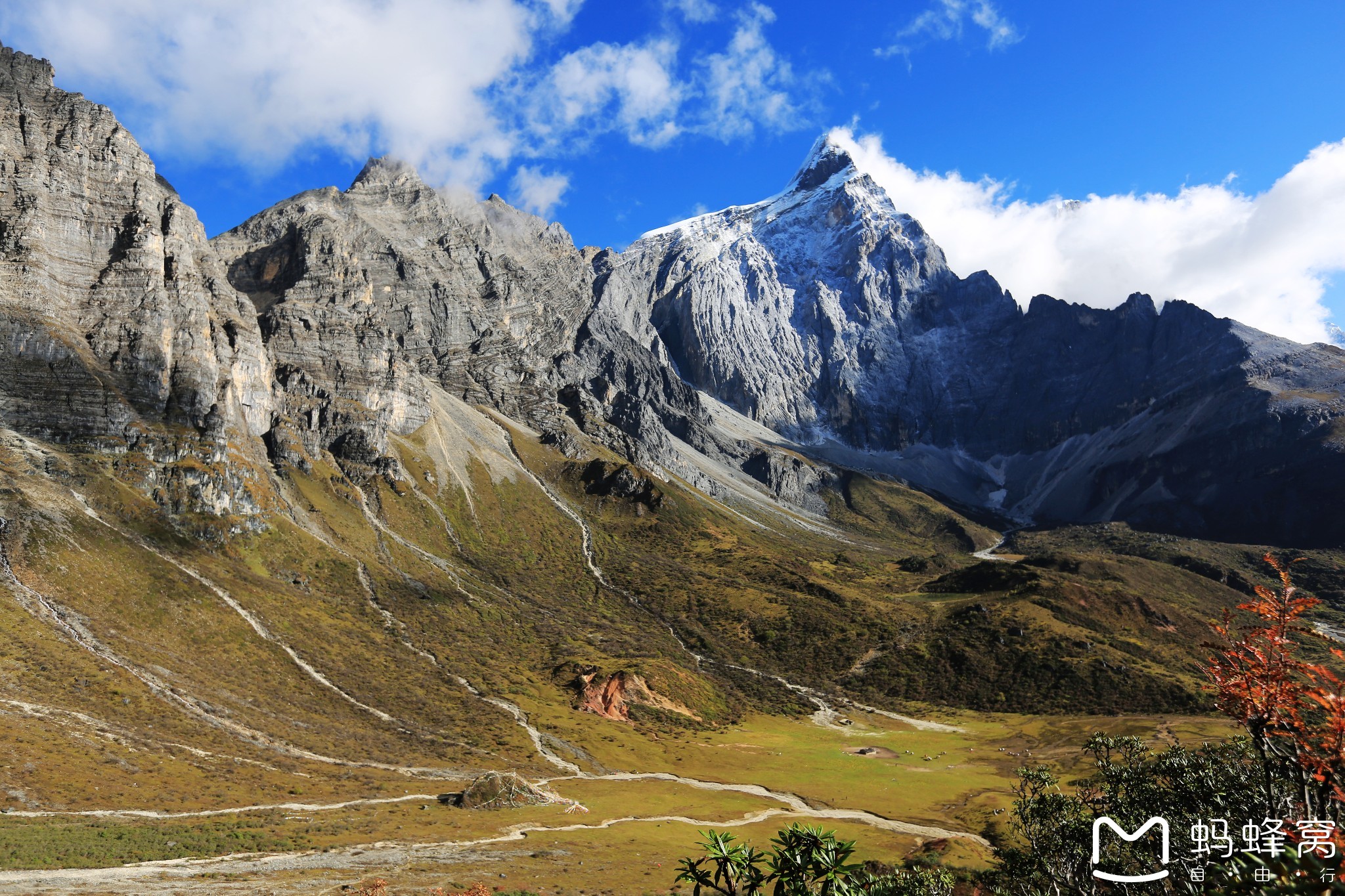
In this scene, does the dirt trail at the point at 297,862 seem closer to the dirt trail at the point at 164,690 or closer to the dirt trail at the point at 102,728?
the dirt trail at the point at 164,690

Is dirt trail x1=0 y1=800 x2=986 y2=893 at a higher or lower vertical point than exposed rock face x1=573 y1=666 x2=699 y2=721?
lower

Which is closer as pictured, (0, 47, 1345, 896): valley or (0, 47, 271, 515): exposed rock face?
(0, 47, 1345, 896): valley

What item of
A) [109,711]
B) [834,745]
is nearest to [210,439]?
[109,711]

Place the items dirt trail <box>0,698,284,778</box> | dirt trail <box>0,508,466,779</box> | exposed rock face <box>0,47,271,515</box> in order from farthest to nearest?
exposed rock face <box>0,47,271,515</box>, dirt trail <box>0,508,466,779</box>, dirt trail <box>0,698,284,778</box>

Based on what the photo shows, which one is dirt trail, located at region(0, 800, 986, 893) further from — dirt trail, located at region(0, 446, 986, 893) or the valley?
the valley

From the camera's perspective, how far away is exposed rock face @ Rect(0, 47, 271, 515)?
158625mm

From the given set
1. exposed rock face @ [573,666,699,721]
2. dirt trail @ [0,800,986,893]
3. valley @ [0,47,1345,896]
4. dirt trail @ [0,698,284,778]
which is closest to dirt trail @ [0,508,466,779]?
valley @ [0,47,1345,896]

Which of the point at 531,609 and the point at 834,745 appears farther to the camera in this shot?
the point at 531,609

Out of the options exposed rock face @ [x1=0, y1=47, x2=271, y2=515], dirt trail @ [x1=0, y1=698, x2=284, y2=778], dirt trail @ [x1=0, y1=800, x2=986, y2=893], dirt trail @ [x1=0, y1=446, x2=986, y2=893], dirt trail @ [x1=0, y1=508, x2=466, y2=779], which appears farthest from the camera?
exposed rock face @ [x1=0, y1=47, x2=271, y2=515]

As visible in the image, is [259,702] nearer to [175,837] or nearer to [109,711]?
[109,711]

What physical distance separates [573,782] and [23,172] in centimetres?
21158

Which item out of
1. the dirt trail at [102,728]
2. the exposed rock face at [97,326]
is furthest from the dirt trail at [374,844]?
the exposed rock face at [97,326]

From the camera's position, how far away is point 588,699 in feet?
467

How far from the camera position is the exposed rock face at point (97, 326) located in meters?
159
